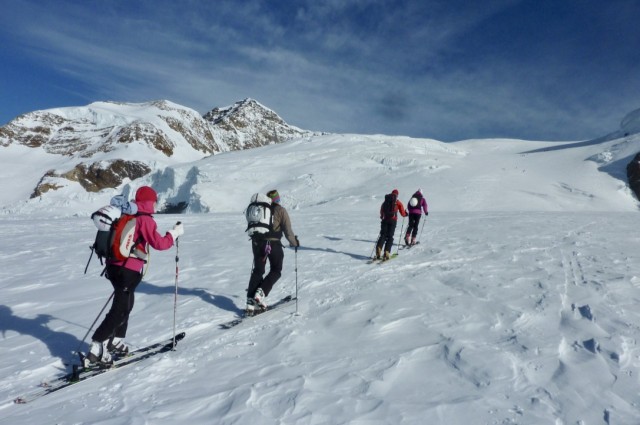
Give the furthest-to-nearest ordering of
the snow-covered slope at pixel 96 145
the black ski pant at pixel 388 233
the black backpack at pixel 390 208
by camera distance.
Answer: the snow-covered slope at pixel 96 145
the black backpack at pixel 390 208
the black ski pant at pixel 388 233

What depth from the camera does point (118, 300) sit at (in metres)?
4.78

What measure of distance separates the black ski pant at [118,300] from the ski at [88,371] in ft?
1.12

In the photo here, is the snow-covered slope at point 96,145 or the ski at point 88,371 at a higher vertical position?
the snow-covered slope at point 96,145

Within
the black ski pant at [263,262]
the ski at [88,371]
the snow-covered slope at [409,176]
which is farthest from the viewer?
the snow-covered slope at [409,176]

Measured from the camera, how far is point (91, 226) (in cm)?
1894

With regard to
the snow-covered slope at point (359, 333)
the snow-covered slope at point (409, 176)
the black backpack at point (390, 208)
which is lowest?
the snow-covered slope at point (359, 333)

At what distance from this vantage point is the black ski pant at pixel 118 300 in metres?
4.73

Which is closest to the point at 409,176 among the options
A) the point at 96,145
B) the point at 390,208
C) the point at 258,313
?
the point at 390,208

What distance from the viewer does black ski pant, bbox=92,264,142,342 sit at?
4.73m

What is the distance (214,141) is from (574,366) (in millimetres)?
154198

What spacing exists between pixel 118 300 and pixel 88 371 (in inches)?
32.4

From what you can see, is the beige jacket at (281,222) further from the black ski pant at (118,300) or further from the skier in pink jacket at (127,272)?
the black ski pant at (118,300)

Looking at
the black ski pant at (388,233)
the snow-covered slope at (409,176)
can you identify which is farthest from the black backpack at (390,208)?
the snow-covered slope at (409,176)

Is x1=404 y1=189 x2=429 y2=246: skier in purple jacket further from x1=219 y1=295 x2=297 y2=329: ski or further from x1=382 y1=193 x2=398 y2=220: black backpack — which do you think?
x1=219 y1=295 x2=297 y2=329: ski
